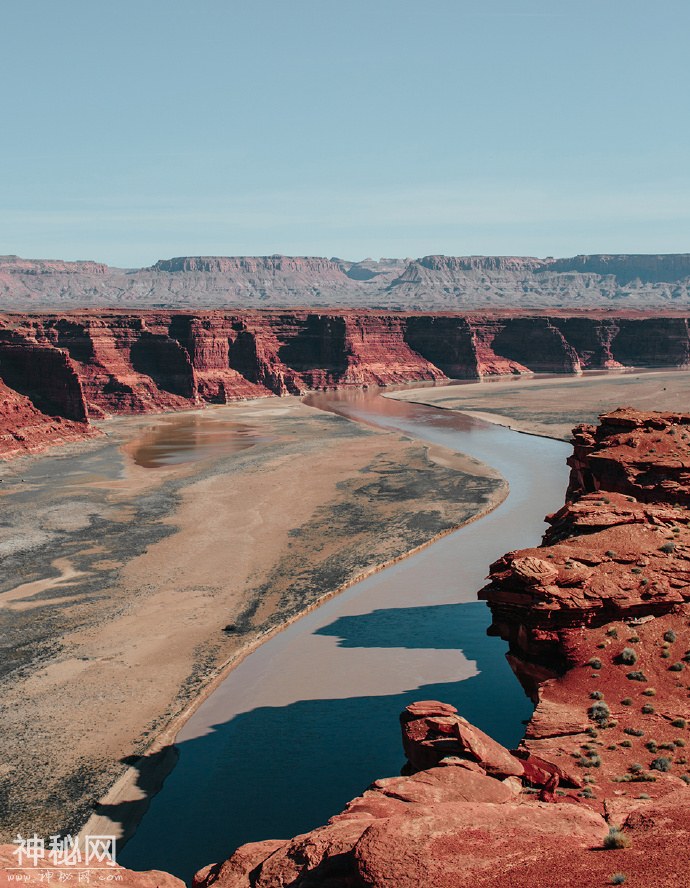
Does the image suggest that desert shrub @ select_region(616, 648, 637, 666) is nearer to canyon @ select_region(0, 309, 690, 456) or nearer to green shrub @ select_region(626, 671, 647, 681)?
green shrub @ select_region(626, 671, 647, 681)

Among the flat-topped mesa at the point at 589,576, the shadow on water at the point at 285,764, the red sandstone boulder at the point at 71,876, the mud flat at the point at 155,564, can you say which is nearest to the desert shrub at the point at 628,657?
the flat-topped mesa at the point at 589,576

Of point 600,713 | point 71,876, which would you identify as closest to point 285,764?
point 600,713

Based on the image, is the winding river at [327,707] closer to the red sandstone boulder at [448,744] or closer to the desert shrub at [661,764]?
the red sandstone boulder at [448,744]

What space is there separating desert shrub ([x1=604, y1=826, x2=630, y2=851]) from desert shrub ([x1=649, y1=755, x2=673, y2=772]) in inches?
241

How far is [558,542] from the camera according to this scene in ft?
94.6

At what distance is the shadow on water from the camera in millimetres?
23234

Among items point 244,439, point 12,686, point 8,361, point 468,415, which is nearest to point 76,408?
point 8,361

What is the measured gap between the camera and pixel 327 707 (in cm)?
3067

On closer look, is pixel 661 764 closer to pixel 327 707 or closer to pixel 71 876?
pixel 71 876

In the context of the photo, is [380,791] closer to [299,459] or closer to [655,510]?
→ [655,510]

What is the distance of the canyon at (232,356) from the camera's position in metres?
99.0

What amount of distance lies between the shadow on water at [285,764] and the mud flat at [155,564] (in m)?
2.12

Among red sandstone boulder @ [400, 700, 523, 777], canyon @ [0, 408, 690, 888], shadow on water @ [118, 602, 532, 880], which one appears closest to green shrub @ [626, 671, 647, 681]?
canyon @ [0, 408, 690, 888]

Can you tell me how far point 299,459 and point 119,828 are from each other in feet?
196
